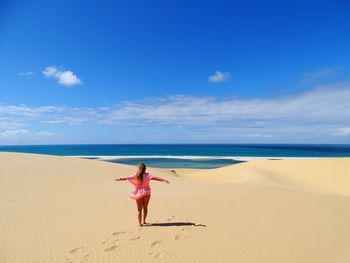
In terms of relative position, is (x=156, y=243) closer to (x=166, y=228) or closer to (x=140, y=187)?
(x=166, y=228)

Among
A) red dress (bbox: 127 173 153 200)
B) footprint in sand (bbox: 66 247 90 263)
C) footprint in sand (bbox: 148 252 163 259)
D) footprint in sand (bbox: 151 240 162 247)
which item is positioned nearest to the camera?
footprint in sand (bbox: 66 247 90 263)

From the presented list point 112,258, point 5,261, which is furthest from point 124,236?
point 5,261

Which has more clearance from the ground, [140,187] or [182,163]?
[140,187]

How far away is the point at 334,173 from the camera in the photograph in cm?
2388

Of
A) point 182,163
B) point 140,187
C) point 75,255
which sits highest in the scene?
point 140,187

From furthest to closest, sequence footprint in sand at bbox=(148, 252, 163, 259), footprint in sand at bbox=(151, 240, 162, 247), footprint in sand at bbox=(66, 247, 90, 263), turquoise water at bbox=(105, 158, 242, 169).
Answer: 1. turquoise water at bbox=(105, 158, 242, 169)
2. footprint in sand at bbox=(151, 240, 162, 247)
3. footprint in sand at bbox=(148, 252, 163, 259)
4. footprint in sand at bbox=(66, 247, 90, 263)

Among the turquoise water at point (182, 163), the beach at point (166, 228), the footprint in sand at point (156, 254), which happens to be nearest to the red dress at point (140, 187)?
the beach at point (166, 228)

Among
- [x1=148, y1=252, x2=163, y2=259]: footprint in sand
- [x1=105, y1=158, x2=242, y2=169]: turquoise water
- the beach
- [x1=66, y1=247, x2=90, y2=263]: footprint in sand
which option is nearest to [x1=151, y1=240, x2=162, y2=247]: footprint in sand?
the beach

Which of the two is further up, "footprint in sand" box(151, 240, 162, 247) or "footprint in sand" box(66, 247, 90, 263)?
"footprint in sand" box(151, 240, 162, 247)

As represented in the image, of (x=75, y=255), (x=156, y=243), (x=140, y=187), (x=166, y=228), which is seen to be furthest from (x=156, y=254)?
(x=140, y=187)

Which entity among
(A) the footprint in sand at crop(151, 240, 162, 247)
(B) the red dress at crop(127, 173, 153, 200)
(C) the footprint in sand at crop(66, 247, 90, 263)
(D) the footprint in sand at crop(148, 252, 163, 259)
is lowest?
(C) the footprint in sand at crop(66, 247, 90, 263)

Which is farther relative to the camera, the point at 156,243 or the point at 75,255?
the point at 156,243

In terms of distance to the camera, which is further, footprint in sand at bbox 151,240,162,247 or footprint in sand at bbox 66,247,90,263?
footprint in sand at bbox 151,240,162,247

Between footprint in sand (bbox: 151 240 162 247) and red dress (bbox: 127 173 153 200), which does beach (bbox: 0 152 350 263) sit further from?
red dress (bbox: 127 173 153 200)
